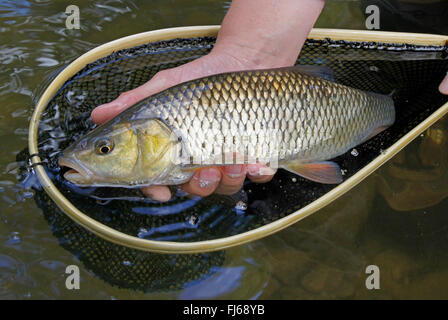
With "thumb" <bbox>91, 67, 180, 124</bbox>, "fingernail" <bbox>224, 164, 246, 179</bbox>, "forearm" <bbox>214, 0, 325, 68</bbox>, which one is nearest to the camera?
"fingernail" <bbox>224, 164, 246, 179</bbox>

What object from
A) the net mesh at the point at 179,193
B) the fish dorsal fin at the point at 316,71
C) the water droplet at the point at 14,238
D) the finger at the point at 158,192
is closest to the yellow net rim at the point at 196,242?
the net mesh at the point at 179,193

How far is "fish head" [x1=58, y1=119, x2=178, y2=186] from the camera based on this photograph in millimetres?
1812

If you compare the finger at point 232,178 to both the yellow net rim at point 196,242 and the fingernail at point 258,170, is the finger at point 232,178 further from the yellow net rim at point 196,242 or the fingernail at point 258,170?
the yellow net rim at point 196,242

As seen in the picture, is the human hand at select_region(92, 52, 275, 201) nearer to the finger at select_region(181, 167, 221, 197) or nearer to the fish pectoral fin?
the finger at select_region(181, 167, 221, 197)

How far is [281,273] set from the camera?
243 centimetres

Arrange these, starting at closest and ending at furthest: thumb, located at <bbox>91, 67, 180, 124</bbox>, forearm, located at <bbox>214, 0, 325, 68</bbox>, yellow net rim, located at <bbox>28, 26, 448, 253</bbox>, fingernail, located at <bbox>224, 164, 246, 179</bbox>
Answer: yellow net rim, located at <bbox>28, 26, 448, 253</bbox>, fingernail, located at <bbox>224, 164, 246, 179</bbox>, thumb, located at <bbox>91, 67, 180, 124</bbox>, forearm, located at <bbox>214, 0, 325, 68</bbox>

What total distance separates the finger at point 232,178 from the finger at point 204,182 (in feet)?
0.12

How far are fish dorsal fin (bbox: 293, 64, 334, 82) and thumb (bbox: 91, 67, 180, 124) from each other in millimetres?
635

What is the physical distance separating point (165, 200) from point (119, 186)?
0.24 meters

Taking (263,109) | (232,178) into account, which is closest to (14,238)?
(232,178)

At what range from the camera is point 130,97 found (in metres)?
2.04

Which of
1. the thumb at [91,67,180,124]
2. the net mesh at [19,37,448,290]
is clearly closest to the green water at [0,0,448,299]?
the net mesh at [19,37,448,290]

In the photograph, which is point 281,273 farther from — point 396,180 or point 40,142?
point 40,142

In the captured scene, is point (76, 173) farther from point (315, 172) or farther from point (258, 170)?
point (315, 172)
